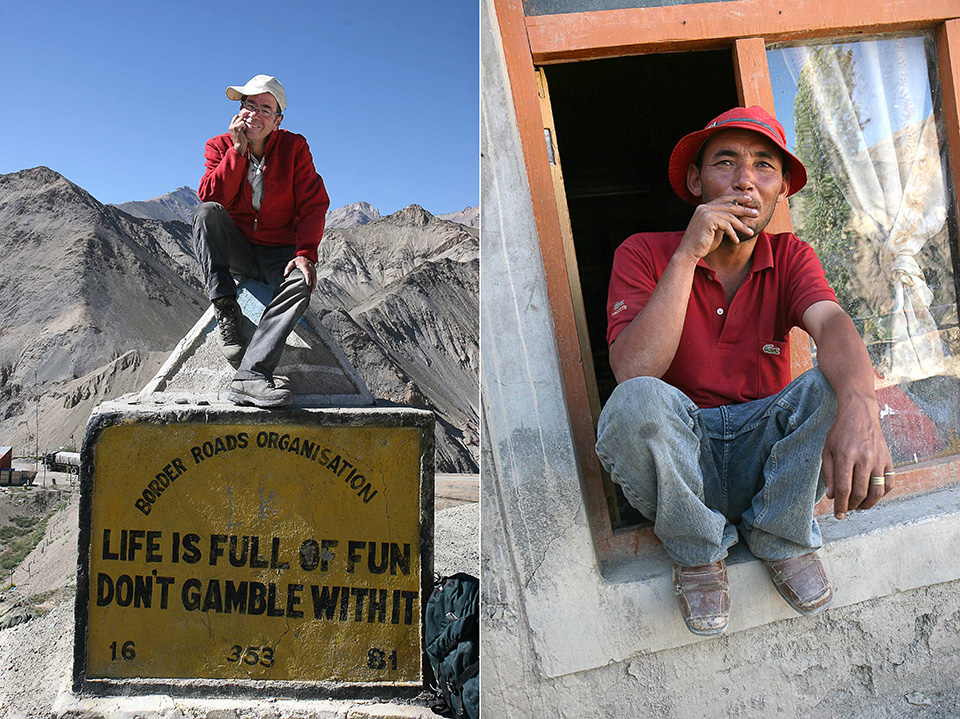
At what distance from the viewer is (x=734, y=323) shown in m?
1.75

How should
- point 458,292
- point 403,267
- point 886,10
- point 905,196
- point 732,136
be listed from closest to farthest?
point 732,136
point 886,10
point 905,196
point 458,292
point 403,267

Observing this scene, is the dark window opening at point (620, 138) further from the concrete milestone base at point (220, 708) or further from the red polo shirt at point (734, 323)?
the concrete milestone base at point (220, 708)

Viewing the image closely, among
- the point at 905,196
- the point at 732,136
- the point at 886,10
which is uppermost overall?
the point at 886,10

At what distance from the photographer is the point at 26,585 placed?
25.4 ft

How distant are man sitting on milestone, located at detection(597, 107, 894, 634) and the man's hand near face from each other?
5.90 ft

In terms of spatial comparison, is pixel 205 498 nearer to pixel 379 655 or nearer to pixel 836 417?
pixel 379 655

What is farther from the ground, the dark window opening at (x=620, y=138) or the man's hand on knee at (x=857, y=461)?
the dark window opening at (x=620, y=138)

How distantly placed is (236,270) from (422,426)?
114cm

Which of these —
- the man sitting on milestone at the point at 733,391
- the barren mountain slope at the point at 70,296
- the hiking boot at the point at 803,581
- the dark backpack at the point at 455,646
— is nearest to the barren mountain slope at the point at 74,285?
the barren mountain slope at the point at 70,296

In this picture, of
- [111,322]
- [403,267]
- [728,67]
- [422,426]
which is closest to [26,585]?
[422,426]

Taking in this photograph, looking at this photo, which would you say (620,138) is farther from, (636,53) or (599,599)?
(599,599)

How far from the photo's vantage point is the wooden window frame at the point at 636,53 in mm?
1924

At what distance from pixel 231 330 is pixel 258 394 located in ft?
1.31

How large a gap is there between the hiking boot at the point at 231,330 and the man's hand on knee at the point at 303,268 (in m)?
0.28
